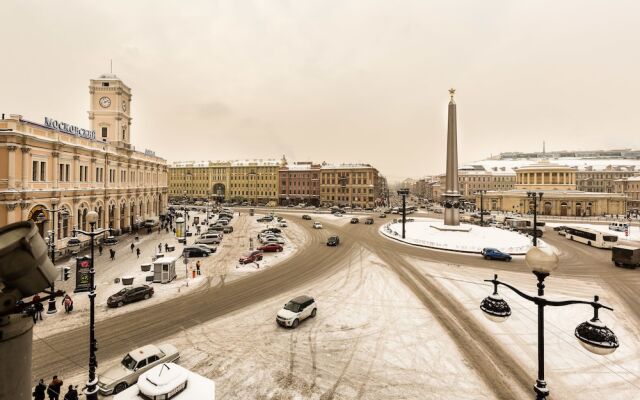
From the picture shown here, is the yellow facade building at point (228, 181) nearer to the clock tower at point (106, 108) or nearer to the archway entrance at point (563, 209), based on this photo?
the clock tower at point (106, 108)

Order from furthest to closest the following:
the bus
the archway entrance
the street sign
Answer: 1. the archway entrance
2. the bus
3. the street sign

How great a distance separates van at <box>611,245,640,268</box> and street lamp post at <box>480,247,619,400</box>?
110 ft

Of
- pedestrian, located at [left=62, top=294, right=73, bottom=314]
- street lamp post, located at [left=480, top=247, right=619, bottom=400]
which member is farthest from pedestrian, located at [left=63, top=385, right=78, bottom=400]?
street lamp post, located at [left=480, top=247, right=619, bottom=400]

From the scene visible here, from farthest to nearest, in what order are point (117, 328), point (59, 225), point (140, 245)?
point (140, 245) → point (59, 225) → point (117, 328)

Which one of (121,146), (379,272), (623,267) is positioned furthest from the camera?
(121,146)

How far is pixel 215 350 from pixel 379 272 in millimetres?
16560

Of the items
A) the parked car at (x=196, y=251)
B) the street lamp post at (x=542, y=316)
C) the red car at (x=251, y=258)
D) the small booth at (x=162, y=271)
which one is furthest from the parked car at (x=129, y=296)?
the street lamp post at (x=542, y=316)

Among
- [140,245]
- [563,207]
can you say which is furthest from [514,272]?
[563,207]

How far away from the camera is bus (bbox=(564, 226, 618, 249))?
1566 inches

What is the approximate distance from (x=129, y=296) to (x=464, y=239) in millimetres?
38962

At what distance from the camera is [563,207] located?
85.4 m

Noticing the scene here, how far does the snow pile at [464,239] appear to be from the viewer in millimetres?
37625

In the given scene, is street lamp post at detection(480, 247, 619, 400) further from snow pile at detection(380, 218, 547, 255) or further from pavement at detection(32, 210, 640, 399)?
snow pile at detection(380, 218, 547, 255)

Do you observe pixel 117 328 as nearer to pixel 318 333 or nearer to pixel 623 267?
pixel 318 333
